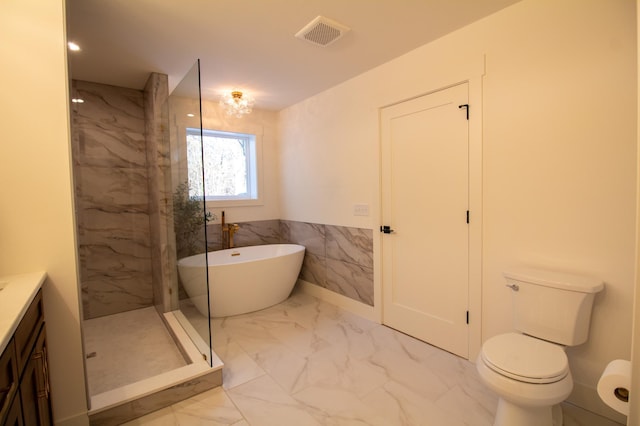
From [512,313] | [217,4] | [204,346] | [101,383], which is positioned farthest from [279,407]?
[217,4]

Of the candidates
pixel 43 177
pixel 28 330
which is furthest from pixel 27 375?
pixel 43 177

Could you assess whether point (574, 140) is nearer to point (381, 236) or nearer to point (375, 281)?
point (381, 236)

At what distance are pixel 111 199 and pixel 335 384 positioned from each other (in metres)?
3.03

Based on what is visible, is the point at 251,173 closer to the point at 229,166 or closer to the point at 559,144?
the point at 229,166

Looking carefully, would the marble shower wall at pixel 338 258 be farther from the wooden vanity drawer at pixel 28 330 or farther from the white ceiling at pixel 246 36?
the wooden vanity drawer at pixel 28 330

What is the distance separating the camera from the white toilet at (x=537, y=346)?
1412mm

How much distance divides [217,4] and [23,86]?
1.14 metres

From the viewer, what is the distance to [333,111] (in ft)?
11.3

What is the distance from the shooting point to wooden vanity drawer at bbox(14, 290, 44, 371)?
1.07 metres

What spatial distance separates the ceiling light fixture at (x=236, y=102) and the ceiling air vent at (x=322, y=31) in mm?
1437

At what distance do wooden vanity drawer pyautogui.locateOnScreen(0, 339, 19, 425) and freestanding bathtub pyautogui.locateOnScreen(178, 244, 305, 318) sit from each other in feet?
5.04

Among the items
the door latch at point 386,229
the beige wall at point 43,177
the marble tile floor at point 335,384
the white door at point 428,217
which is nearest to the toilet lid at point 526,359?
the marble tile floor at point 335,384

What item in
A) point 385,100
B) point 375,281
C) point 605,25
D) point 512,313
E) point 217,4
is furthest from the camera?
point 375,281

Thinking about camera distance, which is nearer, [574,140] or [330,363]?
[574,140]
